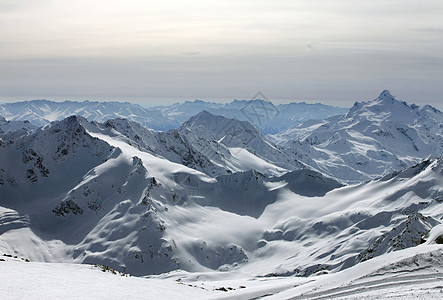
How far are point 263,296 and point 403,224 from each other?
5354 inches

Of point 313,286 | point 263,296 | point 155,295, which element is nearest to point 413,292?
point 313,286

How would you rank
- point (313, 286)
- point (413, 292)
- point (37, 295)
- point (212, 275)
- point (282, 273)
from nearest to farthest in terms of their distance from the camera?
point (413, 292) < point (37, 295) < point (313, 286) < point (212, 275) < point (282, 273)

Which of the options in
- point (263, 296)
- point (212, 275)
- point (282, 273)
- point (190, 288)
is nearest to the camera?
point (263, 296)

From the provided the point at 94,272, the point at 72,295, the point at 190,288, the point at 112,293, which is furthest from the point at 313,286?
the point at 94,272

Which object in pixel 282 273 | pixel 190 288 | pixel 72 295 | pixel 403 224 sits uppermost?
pixel 72 295

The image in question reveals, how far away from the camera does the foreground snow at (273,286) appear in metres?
35.7

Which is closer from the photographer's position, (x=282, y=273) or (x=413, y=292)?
(x=413, y=292)

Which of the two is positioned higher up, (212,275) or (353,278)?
(353,278)

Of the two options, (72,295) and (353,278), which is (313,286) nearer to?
(353,278)

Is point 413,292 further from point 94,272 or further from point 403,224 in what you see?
point 403,224

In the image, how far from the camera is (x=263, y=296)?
146ft

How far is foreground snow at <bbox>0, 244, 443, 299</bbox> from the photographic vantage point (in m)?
35.7

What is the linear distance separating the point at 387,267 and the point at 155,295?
822 inches

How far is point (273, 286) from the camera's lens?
48531mm
